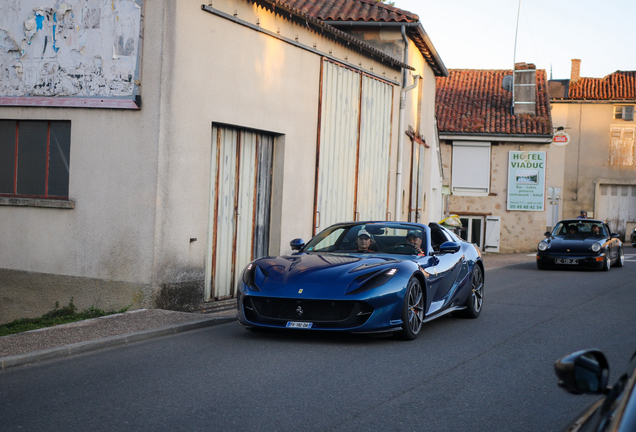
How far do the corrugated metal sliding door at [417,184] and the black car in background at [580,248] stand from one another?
4.23m

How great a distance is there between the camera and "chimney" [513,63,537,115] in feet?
115

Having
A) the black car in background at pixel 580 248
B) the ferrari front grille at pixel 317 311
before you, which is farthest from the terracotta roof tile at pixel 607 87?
the ferrari front grille at pixel 317 311

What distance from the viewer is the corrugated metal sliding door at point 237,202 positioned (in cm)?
1146

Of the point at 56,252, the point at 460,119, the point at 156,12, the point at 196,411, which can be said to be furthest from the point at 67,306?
the point at 460,119

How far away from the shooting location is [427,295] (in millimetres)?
8164

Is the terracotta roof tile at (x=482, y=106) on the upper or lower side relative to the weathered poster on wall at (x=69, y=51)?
upper

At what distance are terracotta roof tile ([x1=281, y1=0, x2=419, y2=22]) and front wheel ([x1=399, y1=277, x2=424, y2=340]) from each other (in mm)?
12000

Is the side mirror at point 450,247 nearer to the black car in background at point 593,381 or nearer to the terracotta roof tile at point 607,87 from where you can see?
the black car in background at point 593,381

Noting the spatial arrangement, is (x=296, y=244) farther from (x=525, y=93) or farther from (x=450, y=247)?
(x=525, y=93)

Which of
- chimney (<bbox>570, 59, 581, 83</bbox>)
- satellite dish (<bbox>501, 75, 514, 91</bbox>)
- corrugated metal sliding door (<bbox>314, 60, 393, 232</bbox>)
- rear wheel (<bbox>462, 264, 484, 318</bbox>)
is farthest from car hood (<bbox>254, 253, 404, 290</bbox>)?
chimney (<bbox>570, 59, 581, 83</bbox>)

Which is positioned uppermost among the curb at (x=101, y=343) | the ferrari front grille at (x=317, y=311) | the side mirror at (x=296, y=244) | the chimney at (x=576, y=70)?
the chimney at (x=576, y=70)

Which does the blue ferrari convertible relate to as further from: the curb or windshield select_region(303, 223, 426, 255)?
the curb

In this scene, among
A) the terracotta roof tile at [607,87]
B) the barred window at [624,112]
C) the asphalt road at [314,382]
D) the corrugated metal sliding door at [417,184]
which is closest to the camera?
the asphalt road at [314,382]

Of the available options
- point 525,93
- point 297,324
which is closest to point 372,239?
point 297,324
